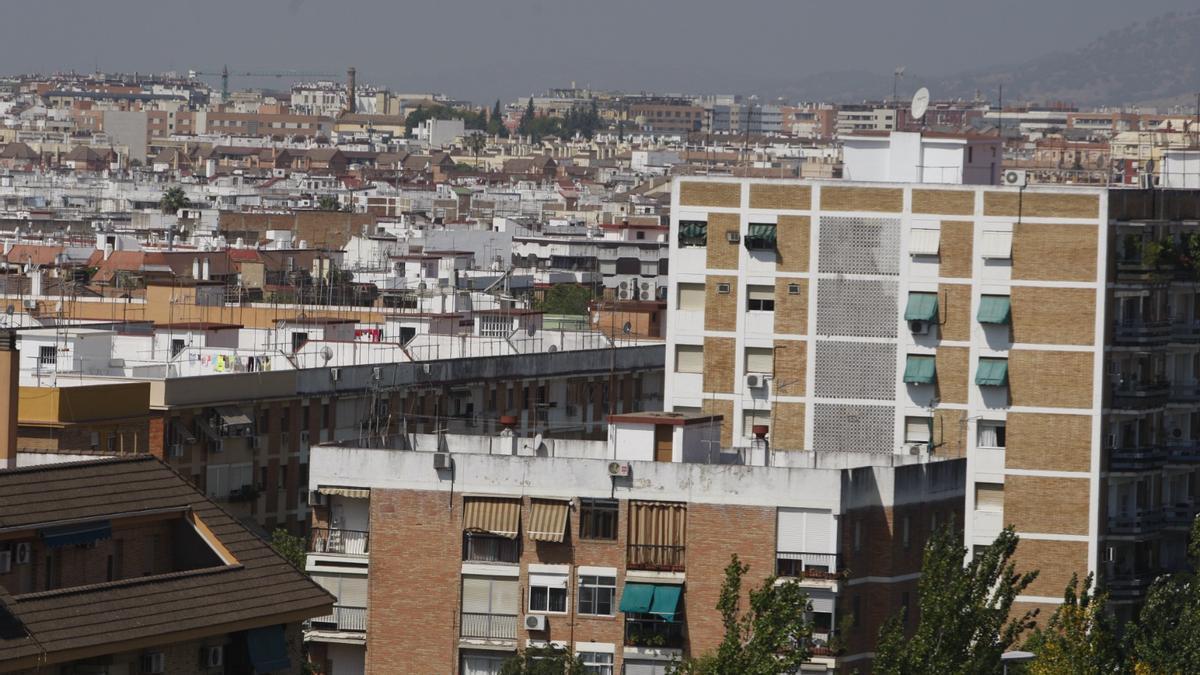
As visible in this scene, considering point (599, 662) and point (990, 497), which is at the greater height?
point (990, 497)

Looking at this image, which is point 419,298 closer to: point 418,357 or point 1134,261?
point 418,357

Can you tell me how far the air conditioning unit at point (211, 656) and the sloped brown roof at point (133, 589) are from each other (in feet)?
0.55

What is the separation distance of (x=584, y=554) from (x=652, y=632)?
0.93 meters

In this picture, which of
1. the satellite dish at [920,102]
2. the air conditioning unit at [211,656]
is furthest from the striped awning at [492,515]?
the satellite dish at [920,102]

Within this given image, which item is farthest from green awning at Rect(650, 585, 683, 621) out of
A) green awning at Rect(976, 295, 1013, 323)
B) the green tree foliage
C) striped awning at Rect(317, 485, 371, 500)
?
the green tree foliage

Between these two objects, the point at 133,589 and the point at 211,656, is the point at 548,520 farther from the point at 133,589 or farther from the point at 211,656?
the point at 133,589

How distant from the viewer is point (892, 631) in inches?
878

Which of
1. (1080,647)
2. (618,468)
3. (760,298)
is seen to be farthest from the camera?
(760,298)

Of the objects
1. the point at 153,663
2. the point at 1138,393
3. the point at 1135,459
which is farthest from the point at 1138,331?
the point at 153,663

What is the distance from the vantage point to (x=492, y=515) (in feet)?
84.6

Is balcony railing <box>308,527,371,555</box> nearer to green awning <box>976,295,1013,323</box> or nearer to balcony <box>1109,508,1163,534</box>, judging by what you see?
green awning <box>976,295,1013,323</box>

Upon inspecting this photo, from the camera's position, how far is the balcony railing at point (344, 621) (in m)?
25.7

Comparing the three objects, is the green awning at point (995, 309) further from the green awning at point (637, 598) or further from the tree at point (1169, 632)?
the green awning at point (637, 598)

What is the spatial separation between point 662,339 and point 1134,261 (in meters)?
20.2
